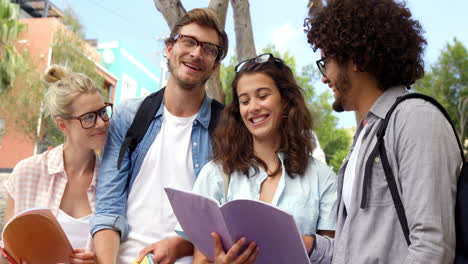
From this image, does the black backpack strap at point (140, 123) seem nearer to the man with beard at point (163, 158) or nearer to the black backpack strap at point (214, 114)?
the man with beard at point (163, 158)

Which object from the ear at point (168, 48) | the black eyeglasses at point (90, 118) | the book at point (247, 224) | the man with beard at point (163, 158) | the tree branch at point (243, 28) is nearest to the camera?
the book at point (247, 224)

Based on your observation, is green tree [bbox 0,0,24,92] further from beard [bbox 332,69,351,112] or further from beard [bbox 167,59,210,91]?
beard [bbox 332,69,351,112]

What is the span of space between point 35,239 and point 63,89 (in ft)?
3.35

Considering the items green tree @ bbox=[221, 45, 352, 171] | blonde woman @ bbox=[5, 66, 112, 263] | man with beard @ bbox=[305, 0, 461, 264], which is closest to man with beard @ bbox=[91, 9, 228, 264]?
blonde woman @ bbox=[5, 66, 112, 263]

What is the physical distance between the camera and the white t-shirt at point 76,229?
280cm

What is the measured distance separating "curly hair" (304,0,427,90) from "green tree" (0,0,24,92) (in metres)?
22.8

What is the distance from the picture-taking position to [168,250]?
2.56 metres

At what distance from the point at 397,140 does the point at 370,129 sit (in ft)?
0.69

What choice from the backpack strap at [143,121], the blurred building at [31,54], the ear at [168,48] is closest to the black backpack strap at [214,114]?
the backpack strap at [143,121]

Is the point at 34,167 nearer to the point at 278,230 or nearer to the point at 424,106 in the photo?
the point at 278,230

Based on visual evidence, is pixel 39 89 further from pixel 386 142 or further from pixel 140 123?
pixel 386 142

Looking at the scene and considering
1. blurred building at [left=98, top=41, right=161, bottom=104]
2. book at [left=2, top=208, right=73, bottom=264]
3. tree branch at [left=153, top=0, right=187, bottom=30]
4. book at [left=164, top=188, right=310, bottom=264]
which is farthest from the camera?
blurred building at [left=98, top=41, right=161, bottom=104]

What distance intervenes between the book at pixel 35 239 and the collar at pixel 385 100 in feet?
5.27

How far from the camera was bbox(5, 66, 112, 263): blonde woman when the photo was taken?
2.89 m
